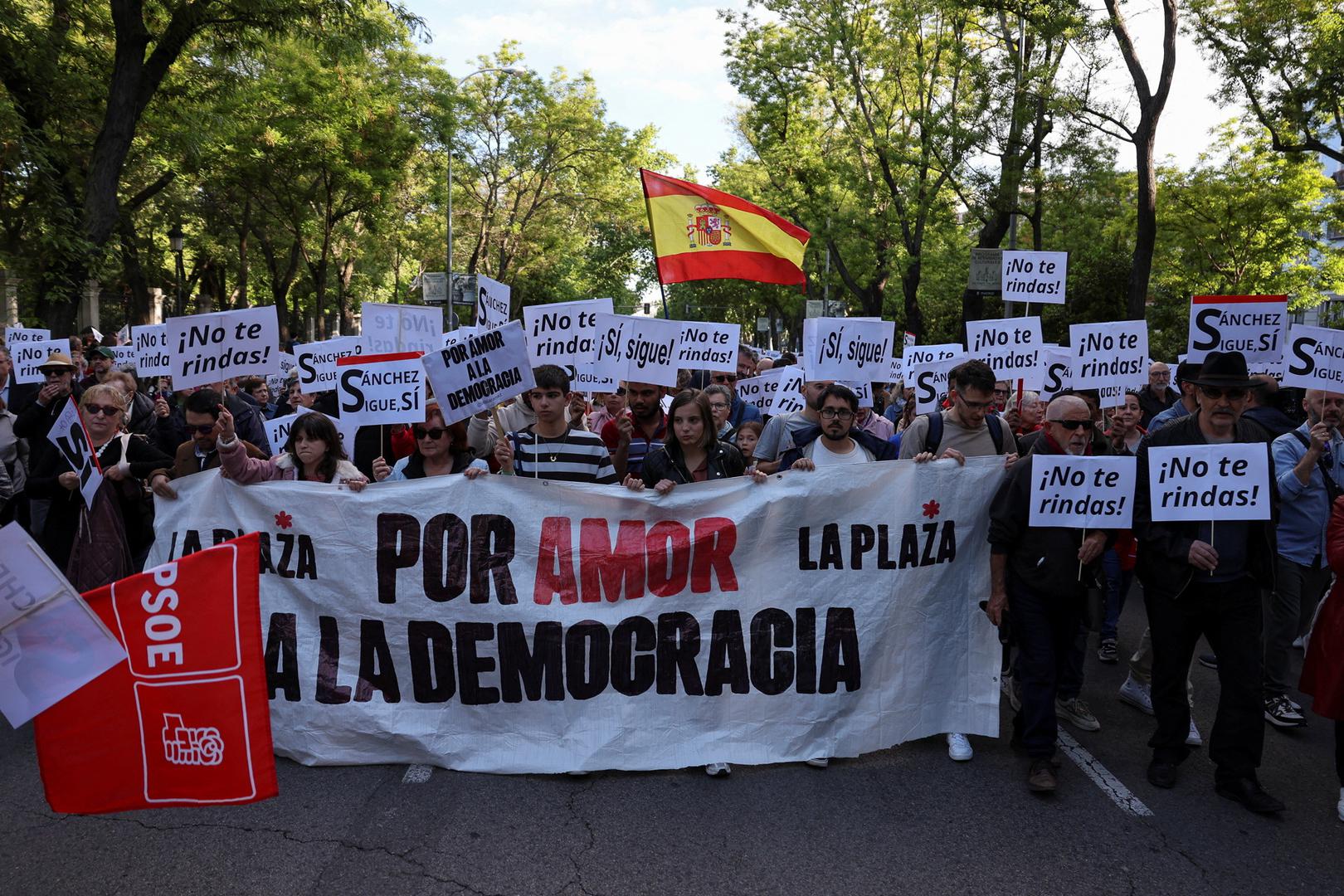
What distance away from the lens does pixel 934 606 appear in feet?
17.9

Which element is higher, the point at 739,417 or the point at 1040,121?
the point at 1040,121

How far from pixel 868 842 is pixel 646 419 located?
3.09 m

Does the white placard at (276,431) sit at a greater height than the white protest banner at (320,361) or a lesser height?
lesser

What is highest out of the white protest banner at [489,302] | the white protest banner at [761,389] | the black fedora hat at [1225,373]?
the white protest banner at [489,302]

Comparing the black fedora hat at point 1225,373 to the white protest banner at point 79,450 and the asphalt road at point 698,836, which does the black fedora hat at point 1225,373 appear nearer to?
the asphalt road at point 698,836

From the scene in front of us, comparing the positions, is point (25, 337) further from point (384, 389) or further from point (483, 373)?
point (483, 373)

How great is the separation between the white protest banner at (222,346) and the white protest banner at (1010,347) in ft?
17.8

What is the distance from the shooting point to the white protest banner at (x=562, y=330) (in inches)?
317

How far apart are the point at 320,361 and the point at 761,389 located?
4.56 m

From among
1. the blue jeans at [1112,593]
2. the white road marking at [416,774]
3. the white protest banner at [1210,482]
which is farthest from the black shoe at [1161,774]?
the white road marking at [416,774]

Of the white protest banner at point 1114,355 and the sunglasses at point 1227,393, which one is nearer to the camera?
the sunglasses at point 1227,393

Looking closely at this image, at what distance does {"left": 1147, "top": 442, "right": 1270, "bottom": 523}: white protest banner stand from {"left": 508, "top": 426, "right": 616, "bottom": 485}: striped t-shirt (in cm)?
276

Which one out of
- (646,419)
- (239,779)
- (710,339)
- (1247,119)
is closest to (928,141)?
(1247,119)

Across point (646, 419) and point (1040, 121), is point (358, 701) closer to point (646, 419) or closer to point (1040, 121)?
point (646, 419)
